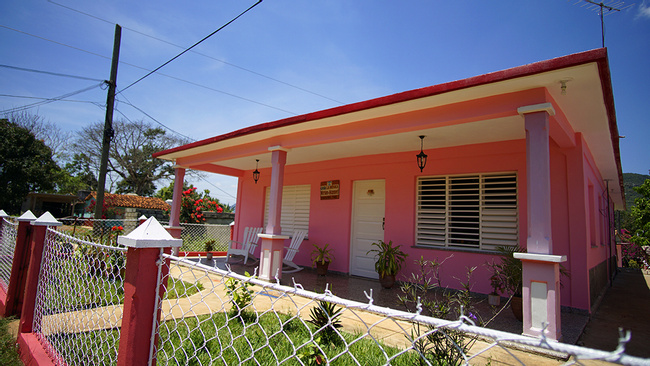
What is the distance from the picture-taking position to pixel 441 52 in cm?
859

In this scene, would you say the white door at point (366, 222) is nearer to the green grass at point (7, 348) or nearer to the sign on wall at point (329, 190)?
the sign on wall at point (329, 190)

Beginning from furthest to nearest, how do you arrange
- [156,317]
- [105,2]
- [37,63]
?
[37,63], [105,2], [156,317]

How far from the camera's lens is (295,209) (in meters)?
9.16

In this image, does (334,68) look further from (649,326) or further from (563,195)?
(649,326)

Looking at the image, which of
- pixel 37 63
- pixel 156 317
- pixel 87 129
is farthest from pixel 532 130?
pixel 87 129

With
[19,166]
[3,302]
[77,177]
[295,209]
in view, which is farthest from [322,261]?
[77,177]

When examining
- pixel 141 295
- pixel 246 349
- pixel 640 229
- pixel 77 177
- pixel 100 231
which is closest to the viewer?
pixel 141 295

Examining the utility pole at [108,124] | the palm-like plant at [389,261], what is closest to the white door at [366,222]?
the palm-like plant at [389,261]

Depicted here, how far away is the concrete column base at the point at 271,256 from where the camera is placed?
6252 mm

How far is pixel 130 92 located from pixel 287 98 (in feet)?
18.1

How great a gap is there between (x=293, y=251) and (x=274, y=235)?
183cm

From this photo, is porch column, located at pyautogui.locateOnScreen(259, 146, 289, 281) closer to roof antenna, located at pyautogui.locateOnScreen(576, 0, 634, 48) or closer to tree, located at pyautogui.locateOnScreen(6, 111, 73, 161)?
roof antenna, located at pyautogui.locateOnScreen(576, 0, 634, 48)

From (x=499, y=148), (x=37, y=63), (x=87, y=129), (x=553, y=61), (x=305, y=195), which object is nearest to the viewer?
(x=553, y=61)

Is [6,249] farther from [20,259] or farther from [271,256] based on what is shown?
[271,256]
